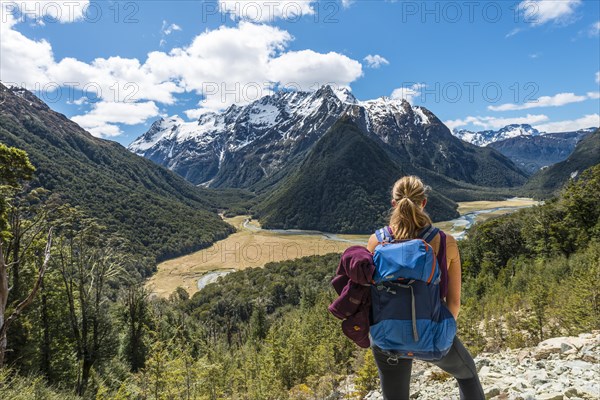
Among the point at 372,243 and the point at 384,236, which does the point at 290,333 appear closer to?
the point at 372,243

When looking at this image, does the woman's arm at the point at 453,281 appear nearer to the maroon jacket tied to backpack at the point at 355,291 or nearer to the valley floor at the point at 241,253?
the maroon jacket tied to backpack at the point at 355,291

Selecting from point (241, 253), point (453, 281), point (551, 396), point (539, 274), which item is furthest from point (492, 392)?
point (241, 253)

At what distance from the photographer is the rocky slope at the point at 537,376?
4816 mm

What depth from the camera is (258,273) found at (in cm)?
9162

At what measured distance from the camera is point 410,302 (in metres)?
2.64

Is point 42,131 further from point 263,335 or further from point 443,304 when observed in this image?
point 443,304

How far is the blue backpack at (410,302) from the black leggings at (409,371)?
0.30 meters

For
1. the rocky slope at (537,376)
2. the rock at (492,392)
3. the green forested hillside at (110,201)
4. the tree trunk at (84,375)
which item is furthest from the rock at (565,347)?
the green forested hillside at (110,201)

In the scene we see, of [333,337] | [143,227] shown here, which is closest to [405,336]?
[333,337]

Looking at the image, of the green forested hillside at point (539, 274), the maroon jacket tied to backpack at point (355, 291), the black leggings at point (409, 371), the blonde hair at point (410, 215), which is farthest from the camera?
the green forested hillside at point (539, 274)

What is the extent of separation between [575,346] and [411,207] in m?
7.16

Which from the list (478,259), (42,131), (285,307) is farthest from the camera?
(42,131)

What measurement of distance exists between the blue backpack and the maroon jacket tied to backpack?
0.09 m

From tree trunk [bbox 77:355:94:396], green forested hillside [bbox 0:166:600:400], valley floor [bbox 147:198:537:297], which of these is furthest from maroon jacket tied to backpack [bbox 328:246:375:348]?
valley floor [bbox 147:198:537:297]
